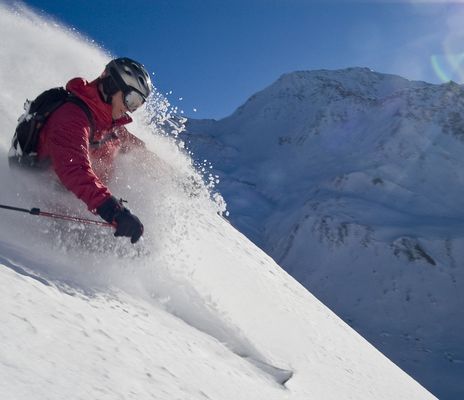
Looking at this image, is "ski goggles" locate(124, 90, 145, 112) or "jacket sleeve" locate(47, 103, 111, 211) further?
"ski goggles" locate(124, 90, 145, 112)

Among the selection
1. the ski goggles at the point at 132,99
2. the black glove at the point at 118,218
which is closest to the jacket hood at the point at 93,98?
the ski goggles at the point at 132,99

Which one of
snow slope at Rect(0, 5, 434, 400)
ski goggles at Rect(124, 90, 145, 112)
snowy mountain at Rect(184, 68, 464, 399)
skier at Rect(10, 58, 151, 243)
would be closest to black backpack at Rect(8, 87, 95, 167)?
skier at Rect(10, 58, 151, 243)

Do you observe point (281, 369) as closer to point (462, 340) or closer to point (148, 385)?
point (148, 385)

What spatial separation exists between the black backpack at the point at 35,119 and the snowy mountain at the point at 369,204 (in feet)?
60.7

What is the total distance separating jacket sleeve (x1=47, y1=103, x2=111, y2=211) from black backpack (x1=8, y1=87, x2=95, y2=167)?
0.22 ft

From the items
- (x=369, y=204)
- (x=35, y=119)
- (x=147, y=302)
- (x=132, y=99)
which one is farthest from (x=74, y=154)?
(x=369, y=204)

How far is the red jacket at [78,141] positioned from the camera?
11.1ft

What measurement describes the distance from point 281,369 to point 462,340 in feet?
67.6

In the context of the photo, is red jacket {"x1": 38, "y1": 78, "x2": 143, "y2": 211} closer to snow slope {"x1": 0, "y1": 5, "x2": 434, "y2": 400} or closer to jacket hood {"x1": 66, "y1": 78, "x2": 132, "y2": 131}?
jacket hood {"x1": 66, "y1": 78, "x2": 132, "y2": 131}

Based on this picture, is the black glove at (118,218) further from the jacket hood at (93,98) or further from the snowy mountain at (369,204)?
the snowy mountain at (369,204)

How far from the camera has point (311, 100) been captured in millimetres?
61906

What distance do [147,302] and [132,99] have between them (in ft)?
5.67

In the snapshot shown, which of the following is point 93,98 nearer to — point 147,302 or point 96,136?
point 96,136

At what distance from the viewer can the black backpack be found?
3.69 meters
